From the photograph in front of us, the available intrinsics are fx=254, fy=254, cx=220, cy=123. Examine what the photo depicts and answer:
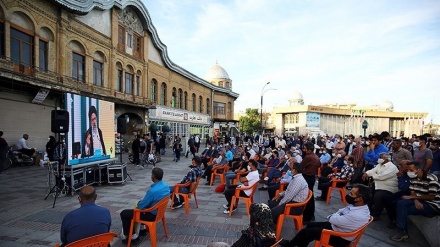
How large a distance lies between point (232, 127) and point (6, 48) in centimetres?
3638

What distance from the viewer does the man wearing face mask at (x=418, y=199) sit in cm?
441

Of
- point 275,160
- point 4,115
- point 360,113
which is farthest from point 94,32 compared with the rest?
point 360,113

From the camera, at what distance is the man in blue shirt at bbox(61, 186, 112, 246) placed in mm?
2965

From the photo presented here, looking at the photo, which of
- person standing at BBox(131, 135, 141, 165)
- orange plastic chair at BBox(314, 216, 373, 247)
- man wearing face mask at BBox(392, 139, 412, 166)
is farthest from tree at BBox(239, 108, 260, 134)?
orange plastic chair at BBox(314, 216, 373, 247)

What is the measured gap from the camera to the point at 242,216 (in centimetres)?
605

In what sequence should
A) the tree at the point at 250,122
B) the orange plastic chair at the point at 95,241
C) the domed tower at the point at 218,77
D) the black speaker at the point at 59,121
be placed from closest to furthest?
the orange plastic chair at the point at 95,241, the black speaker at the point at 59,121, the domed tower at the point at 218,77, the tree at the point at 250,122

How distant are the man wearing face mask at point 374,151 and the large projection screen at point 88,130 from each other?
9.37 meters

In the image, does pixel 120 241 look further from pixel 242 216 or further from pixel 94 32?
pixel 94 32

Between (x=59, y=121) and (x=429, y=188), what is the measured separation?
8.36 meters

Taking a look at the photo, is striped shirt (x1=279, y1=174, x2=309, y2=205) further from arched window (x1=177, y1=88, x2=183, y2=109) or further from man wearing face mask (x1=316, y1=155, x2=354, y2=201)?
arched window (x1=177, y1=88, x2=183, y2=109)

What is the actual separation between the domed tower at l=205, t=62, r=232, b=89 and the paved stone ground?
136 feet

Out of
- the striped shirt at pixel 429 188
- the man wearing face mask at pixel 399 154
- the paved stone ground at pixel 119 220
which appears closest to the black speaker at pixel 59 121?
the paved stone ground at pixel 119 220

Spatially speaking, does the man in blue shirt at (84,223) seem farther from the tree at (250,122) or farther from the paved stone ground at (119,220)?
the tree at (250,122)

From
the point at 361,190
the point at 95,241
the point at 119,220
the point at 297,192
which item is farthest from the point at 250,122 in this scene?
the point at 95,241
